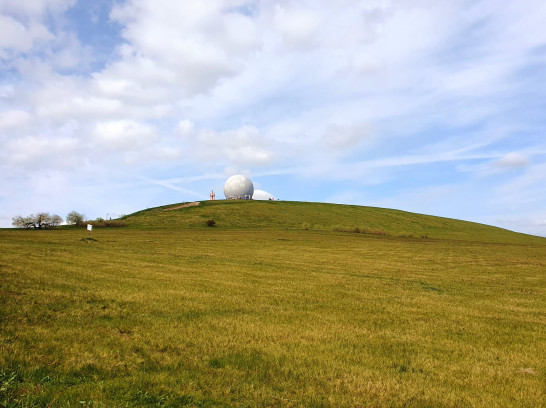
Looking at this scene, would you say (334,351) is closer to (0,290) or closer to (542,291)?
(0,290)

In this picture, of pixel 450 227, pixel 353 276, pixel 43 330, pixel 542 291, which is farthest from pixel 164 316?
pixel 450 227

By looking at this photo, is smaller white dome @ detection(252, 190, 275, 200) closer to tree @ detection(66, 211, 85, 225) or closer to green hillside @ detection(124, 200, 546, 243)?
green hillside @ detection(124, 200, 546, 243)

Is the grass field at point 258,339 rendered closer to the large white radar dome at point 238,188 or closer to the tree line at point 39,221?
the tree line at point 39,221

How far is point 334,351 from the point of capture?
9.95 m

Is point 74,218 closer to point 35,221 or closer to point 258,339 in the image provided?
point 35,221

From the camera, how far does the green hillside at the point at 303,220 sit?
259 ft

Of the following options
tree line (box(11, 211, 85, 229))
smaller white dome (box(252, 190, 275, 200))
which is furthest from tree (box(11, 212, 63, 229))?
smaller white dome (box(252, 190, 275, 200))

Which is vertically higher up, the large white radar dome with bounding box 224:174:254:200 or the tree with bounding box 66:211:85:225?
the large white radar dome with bounding box 224:174:254:200

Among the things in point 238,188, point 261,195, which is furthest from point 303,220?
point 261,195

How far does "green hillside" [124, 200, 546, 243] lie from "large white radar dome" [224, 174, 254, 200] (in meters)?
15.0

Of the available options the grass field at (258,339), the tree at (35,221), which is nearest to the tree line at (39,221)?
the tree at (35,221)

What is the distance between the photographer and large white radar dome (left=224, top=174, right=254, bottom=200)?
129000mm

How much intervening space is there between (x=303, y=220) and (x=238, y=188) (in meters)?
44.3

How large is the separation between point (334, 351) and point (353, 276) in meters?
14.6
